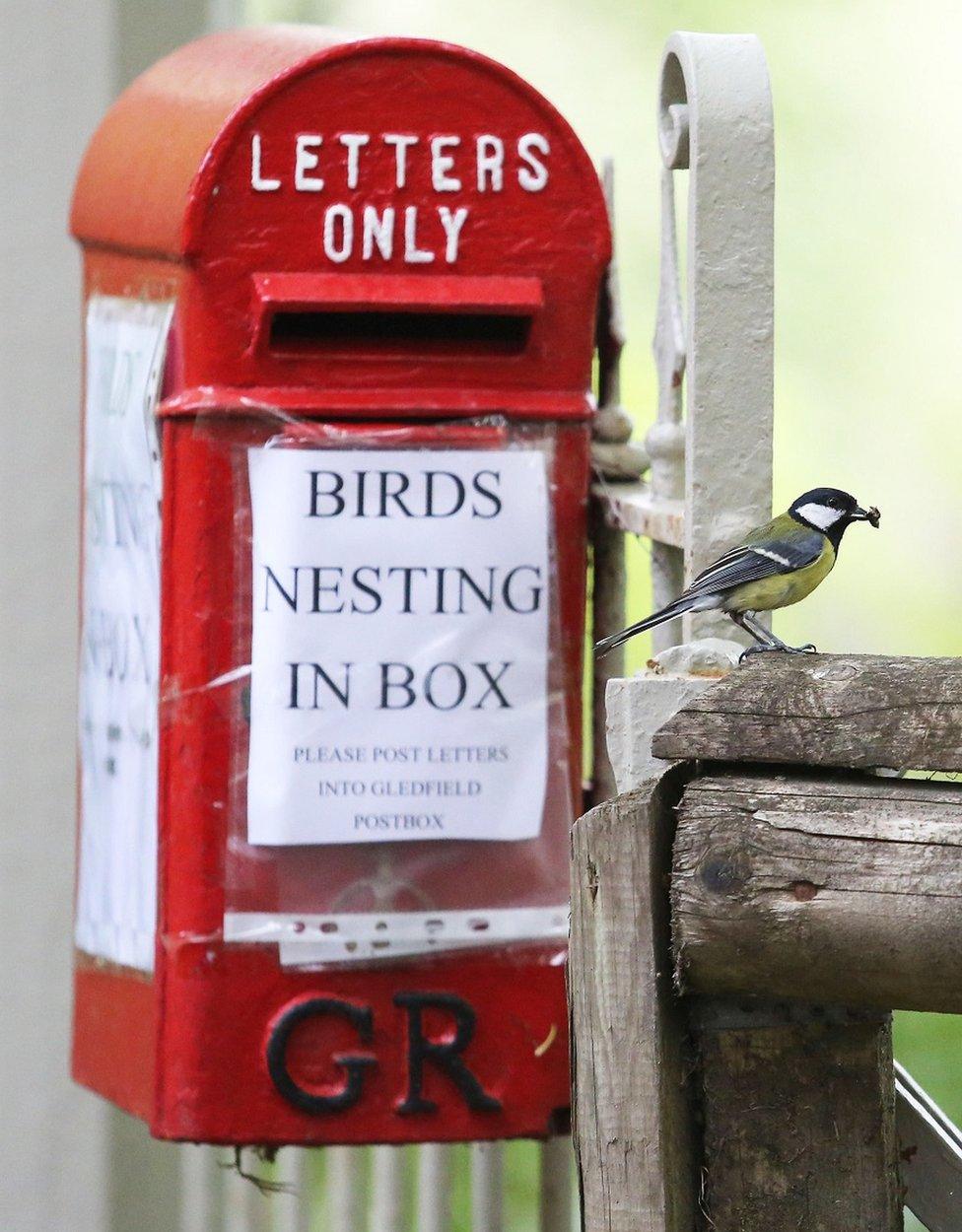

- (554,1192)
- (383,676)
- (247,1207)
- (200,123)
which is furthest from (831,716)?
(247,1207)

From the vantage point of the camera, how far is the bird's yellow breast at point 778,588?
212 centimetres

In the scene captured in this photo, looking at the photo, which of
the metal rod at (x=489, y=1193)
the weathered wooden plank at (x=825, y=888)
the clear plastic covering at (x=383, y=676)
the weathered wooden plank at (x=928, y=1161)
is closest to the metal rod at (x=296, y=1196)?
the metal rod at (x=489, y=1193)

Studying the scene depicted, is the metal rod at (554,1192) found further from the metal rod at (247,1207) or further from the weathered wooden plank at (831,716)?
the weathered wooden plank at (831,716)

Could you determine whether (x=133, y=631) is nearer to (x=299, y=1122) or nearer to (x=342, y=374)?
(x=342, y=374)

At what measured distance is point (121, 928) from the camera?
281 cm

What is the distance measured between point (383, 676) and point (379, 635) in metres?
0.05

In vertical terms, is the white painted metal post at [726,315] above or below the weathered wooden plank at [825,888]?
above

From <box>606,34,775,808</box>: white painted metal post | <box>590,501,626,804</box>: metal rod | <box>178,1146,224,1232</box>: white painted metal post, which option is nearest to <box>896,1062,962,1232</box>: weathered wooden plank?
<box>606,34,775,808</box>: white painted metal post

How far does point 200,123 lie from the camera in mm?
2566

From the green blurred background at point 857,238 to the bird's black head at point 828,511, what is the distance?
2.93 metres

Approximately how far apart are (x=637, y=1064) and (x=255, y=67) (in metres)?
1.53

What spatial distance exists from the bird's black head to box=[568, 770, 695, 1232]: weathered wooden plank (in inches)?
23.0

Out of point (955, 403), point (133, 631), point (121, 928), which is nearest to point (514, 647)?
point (133, 631)

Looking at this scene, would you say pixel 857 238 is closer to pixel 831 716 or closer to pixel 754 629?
pixel 754 629
